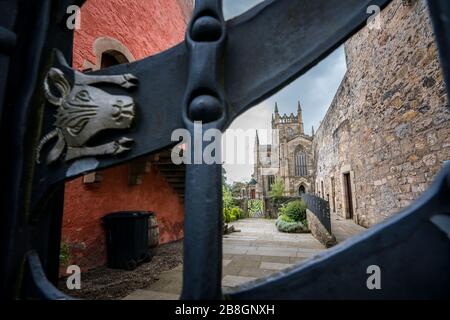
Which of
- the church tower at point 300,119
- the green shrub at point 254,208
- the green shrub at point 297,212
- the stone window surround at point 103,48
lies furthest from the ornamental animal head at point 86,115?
the church tower at point 300,119

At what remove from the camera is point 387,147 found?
6.70 meters

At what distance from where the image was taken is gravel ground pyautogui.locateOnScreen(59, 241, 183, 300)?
3242 millimetres

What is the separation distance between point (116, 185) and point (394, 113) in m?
7.05

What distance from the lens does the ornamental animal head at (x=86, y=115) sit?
845mm

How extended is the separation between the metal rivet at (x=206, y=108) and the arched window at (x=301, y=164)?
1614 inches

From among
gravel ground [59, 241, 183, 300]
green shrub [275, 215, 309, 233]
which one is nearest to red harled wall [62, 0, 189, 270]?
gravel ground [59, 241, 183, 300]

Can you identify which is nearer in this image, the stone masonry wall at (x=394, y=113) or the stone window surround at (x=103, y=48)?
the stone window surround at (x=103, y=48)

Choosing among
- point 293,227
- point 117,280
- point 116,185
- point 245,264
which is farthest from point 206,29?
point 293,227

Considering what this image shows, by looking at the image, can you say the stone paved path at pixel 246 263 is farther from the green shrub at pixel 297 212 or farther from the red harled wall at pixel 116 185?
the green shrub at pixel 297 212

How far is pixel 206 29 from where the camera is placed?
2.54 ft

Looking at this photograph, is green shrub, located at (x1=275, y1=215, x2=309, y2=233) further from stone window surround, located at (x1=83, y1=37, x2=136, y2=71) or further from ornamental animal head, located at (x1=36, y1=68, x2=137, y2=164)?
ornamental animal head, located at (x1=36, y1=68, x2=137, y2=164)

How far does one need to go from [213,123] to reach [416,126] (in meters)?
A: 6.24
